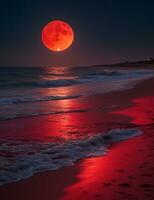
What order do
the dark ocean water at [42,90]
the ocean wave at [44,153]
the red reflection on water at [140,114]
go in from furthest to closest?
the dark ocean water at [42,90] → the red reflection on water at [140,114] → the ocean wave at [44,153]

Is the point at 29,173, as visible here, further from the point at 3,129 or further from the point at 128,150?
the point at 3,129

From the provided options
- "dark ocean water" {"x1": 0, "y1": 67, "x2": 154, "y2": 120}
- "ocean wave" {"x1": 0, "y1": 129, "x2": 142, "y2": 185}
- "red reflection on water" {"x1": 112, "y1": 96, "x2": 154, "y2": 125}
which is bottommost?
"ocean wave" {"x1": 0, "y1": 129, "x2": 142, "y2": 185}

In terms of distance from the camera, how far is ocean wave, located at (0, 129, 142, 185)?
21.6 feet

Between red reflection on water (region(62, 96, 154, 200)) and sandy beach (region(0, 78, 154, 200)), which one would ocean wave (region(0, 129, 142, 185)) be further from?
red reflection on water (region(62, 96, 154, 200))

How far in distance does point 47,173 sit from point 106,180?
0.99 meters

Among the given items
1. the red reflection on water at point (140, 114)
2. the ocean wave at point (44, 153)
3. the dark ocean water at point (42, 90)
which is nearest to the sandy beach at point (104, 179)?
the ocean wave at point (44, 153)

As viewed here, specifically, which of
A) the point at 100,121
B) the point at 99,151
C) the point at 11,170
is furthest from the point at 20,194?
the point at 100,121

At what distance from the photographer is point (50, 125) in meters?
11.2

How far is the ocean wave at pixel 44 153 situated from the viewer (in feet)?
21.6

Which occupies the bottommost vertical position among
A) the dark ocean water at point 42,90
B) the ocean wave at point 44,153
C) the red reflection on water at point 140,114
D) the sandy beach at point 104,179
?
the sandy beach at point 104,179

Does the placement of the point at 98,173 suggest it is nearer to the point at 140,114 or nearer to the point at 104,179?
the point at 104,179

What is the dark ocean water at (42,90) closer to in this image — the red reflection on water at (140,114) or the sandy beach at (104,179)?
the red reflection on water at (140,114)

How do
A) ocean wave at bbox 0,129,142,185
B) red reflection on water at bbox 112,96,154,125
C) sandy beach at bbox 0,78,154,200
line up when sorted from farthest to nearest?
1. red reflection on water at bbox 112,96,154,125
2. ocean wave at bbox 0,129,142,185
3. sandy beach at bbox 0,78,154,200

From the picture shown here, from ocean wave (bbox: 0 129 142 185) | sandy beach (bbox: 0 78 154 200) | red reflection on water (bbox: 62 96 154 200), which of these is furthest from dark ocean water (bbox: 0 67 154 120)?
red reflection on water (bbox: 62 96 154 200)
